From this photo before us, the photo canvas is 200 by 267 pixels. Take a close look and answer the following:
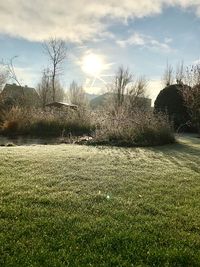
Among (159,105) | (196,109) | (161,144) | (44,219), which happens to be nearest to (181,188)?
(44,219)

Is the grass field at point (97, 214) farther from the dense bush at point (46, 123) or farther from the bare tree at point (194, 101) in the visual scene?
the dense bush at point (46, 123)

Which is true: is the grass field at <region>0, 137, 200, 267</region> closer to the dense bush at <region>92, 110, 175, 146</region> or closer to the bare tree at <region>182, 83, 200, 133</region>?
the dense bush at <region>92, 110, 175, 146</region>

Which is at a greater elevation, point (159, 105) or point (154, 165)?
point (159, 105)

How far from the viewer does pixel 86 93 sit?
189 ft

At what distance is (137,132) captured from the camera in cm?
1227

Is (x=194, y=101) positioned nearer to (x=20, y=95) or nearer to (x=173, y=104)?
(x=173, y=104)

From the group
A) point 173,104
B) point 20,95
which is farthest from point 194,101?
point 20,95

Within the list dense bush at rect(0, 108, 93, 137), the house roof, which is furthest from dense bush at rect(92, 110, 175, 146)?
the house roof

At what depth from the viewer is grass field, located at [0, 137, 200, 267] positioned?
3.35 m

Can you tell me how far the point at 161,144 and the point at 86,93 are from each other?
152 feet

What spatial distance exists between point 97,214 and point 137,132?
26.5ft

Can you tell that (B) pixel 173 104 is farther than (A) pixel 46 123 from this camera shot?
Yes

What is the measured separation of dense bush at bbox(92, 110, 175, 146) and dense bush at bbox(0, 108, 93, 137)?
15.6 ft

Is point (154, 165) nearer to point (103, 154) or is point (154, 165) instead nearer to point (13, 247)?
point (103, 154)
